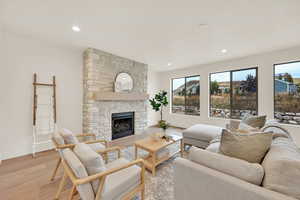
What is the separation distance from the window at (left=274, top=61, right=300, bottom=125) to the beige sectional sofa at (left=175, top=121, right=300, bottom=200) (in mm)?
3339

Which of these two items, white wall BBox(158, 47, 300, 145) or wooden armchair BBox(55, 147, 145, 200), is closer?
wooden armchair BBox(55, 147, 145, 200)

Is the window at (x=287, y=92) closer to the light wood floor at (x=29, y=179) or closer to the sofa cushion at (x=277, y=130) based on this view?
the sofa cushion at (x=277, y=130)

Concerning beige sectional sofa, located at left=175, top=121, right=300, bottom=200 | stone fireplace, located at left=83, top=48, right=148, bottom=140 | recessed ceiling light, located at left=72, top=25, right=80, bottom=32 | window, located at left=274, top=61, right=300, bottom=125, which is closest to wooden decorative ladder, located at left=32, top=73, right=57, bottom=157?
stone fireplace, located at left=83, top=48, right=148, bottom=140

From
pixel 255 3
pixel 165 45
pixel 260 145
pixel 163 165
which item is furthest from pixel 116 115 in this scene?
pixel 255 3

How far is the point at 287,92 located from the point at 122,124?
482cm

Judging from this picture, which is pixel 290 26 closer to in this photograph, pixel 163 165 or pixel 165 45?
pixel 165 45

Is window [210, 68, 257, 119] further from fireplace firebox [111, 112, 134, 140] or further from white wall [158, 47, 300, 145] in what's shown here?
fireplace firebox [111, 112, 134, 140]

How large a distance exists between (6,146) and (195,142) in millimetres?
4064

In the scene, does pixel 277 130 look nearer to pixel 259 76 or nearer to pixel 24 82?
pixel 259 76

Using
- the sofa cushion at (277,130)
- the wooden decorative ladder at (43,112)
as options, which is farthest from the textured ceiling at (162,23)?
the sofa cushion at (277,130)

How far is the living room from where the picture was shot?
119 centimetres

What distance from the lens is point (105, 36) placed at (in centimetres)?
279

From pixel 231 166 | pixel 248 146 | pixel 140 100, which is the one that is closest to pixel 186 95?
pixel 140 100

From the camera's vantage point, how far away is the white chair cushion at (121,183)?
1.27 meters
